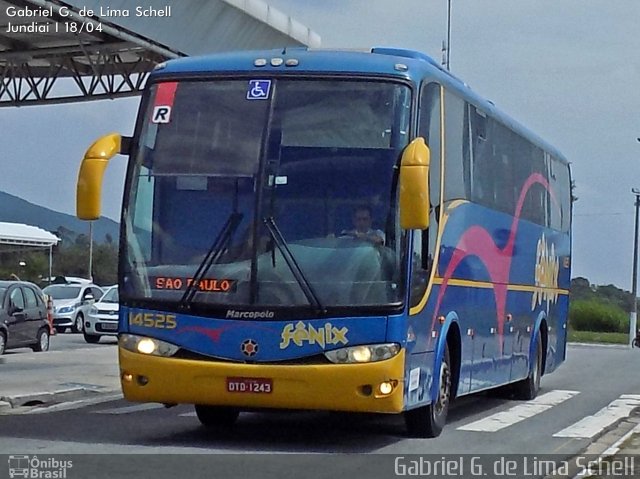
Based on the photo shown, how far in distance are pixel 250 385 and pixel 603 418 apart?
6.54 m

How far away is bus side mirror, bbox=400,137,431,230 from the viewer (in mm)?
10664

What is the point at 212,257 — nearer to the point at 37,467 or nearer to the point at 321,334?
the point at 321,334

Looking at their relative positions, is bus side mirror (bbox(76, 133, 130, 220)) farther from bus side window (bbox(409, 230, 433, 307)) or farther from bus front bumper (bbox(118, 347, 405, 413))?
bus side window (bbox(409, 230, 433, 307))

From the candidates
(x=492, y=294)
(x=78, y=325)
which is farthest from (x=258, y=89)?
(x=78, y=325)

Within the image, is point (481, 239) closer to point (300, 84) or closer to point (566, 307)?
point (300, 84)

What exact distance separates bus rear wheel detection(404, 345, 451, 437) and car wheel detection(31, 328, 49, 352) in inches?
606

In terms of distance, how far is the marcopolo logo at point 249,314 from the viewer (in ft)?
35.7

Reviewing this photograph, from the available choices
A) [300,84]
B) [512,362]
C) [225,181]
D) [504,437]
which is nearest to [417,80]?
[300,84]

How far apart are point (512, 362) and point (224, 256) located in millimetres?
6704

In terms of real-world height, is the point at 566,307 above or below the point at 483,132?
below

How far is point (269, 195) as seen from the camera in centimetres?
1112

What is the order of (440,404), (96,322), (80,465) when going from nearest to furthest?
1. (80,465)
2. (440,404)
3. (96,322)

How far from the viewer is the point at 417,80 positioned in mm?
11578

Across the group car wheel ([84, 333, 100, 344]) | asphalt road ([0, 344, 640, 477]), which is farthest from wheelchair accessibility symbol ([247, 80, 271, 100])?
car wheel ([84, 333, 100, 344])
